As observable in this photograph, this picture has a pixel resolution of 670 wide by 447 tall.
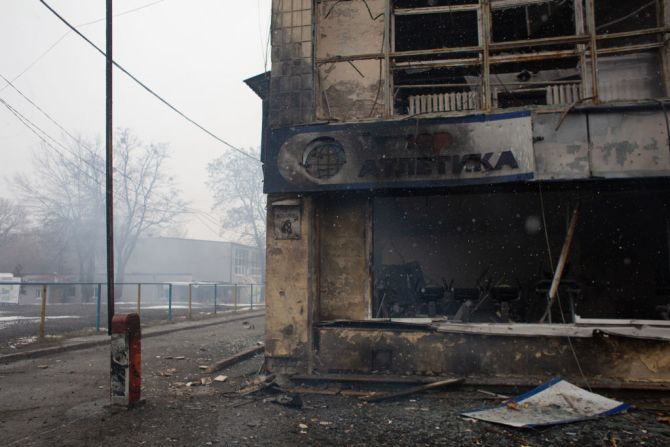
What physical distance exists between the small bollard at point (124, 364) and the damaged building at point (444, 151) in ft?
7.10

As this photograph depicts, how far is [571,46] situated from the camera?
880cm

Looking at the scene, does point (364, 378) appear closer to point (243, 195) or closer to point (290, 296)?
point (290, 296)

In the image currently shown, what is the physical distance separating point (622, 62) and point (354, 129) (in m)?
4.78

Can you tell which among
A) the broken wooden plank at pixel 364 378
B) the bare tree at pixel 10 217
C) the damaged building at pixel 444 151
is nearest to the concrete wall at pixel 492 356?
the damaged building at pixel 444 151

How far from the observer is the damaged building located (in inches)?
265

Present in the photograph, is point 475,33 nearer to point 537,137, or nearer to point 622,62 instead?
point 622,62

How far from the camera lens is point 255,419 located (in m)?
5.48

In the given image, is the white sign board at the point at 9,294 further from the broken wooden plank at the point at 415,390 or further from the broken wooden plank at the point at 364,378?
the broken wooden plank at the point at 415,390

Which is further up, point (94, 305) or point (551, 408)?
point (551, 408)

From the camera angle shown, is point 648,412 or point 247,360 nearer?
point 648,412

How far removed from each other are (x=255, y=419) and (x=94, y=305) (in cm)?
2640

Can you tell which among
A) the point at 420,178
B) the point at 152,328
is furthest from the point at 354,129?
the point at 152,328

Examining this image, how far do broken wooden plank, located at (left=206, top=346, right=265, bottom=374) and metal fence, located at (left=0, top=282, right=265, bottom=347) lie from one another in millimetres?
5091

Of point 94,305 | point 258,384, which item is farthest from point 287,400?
point 94,305
